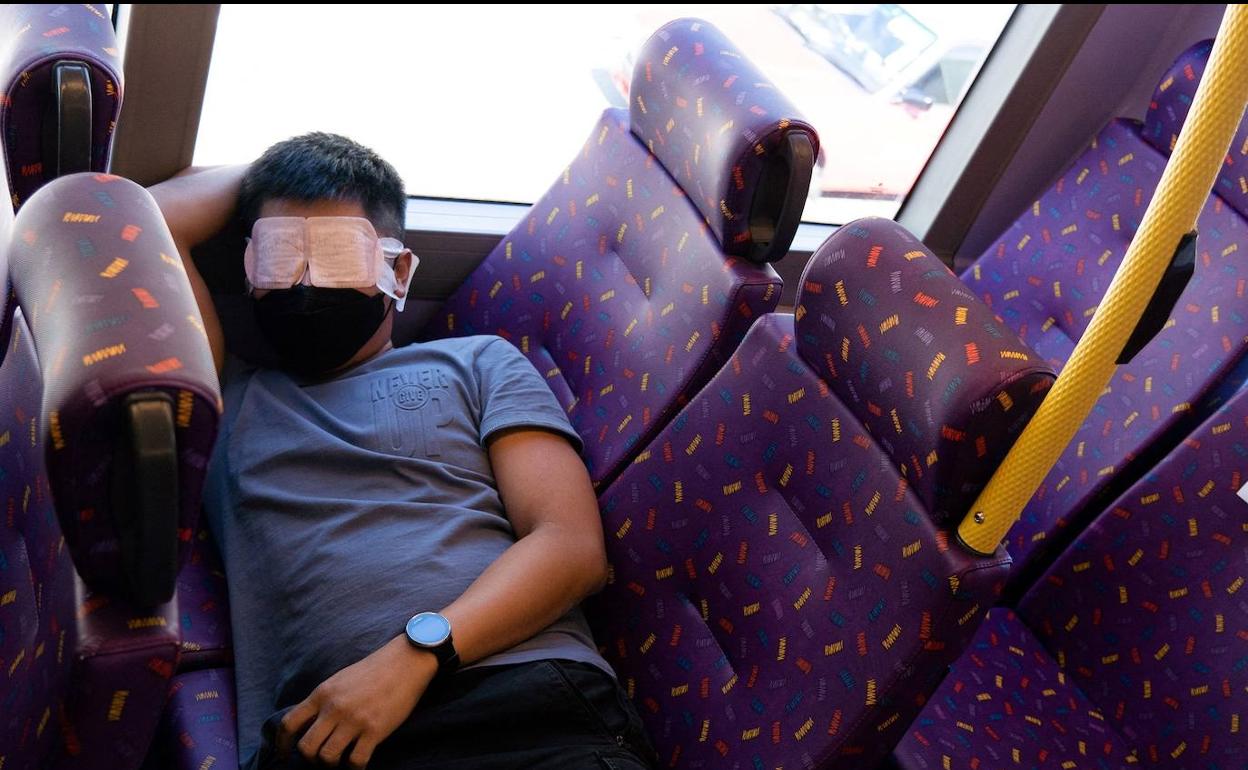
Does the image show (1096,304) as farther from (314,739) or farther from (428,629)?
(314,739)

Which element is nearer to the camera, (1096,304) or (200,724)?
(200,724)

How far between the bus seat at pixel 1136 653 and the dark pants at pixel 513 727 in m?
0.43

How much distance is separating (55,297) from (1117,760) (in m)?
1.54

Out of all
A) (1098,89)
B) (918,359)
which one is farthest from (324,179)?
(1098,89)

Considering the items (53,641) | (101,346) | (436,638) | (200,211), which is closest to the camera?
(101,346)

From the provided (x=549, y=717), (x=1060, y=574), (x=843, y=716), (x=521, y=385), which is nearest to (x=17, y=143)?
(x=521, y=385)

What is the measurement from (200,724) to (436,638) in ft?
1.03

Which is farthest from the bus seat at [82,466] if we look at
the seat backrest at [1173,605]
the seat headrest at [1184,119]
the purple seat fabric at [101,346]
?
the seat headrest at [1184,119]

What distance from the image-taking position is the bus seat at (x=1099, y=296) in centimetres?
187

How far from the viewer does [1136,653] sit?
1745mm

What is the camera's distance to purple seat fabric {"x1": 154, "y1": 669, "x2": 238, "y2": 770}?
1363 millimetres

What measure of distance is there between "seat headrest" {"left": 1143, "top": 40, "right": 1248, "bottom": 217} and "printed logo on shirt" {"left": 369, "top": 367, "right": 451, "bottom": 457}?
4.20 ft

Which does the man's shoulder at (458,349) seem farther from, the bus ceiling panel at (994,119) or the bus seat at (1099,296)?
the bus ceiling panel at (994,119)

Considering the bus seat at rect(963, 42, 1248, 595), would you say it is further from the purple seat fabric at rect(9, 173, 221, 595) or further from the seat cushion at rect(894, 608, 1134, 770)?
the purple seat fabric at rect(9, 173, 221, 595)
